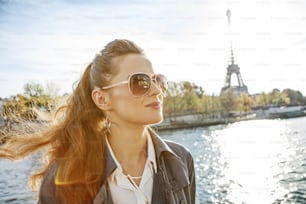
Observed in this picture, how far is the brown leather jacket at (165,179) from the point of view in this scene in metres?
0.65

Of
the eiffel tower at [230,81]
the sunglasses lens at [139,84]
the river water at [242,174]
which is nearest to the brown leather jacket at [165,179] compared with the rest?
the sunglasses lens at [139,84]

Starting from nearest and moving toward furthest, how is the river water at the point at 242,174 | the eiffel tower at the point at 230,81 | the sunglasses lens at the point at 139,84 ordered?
the sunglasses lens at the point at 139,84 → the river water at the point at 242,174 → the eiffel tower at the point at 230,81

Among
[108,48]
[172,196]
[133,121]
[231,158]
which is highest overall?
[108,48]

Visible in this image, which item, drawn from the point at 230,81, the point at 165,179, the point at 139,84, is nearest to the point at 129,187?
the point at 165,179

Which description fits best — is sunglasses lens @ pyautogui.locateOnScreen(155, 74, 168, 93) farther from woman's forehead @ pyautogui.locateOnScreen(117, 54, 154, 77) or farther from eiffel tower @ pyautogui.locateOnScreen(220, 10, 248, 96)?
eiffel tower @ pyautogui.locateOnScreen(220, 10, 248, 96)

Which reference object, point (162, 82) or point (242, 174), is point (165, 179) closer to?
point (162, 82)

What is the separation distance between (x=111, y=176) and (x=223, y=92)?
1912cm

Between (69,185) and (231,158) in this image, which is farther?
(231,158)

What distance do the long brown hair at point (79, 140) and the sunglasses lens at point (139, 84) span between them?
1.6 inches

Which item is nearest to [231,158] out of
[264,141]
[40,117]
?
[264,141]

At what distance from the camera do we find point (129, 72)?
2.15ft

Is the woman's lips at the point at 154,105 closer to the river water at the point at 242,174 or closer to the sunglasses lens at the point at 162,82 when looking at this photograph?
the sunglasses lens at the point at 162,82

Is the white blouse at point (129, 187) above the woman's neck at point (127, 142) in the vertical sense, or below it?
below

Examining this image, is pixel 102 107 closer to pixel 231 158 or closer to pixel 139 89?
pixel 139 89
